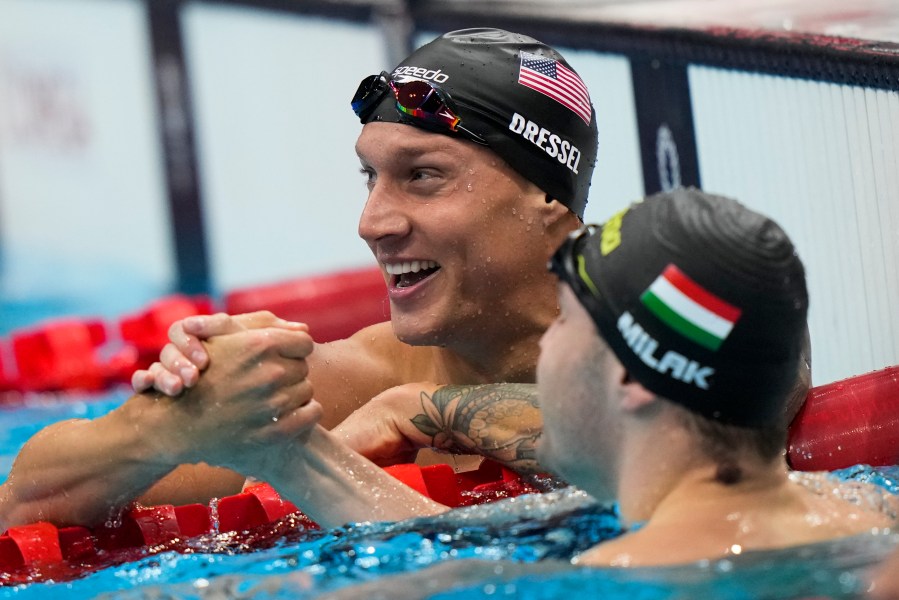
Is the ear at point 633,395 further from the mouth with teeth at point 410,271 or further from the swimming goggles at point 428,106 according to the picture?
the swimming goggles at point 428,106

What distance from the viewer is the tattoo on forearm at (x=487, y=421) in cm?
315

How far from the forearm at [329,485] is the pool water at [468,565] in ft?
0.13

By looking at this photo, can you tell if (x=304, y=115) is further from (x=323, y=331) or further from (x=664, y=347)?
(x=664, y=347)

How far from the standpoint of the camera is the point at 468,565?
2035mm

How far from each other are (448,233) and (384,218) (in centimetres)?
17

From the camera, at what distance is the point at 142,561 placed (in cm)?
265

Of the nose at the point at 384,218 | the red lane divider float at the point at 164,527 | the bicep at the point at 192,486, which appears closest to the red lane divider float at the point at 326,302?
the bicep at the point at 192,486

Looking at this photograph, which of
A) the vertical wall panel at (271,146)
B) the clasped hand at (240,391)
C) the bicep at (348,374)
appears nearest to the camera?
the clasped hand at (240,391)

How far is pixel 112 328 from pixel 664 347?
6.19 metres

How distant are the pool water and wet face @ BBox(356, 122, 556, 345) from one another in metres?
0.71

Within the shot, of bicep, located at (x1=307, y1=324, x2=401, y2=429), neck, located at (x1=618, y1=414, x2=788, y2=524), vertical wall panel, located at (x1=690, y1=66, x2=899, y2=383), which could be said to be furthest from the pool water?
vertical wall panel, located at (x1=690, y1=66, x2=899, y2=383)

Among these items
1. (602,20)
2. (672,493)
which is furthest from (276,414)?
(602,20)

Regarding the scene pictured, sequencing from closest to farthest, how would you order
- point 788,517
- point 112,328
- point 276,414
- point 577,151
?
point 788,517 < point 276,414 < point 577,151 < point 112,328

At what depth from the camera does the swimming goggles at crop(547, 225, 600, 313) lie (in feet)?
6.98
